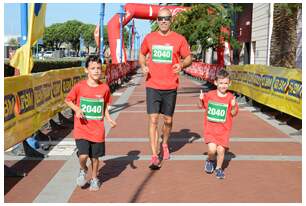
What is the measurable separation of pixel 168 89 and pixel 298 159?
2.20 m

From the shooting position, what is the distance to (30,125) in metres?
7.20

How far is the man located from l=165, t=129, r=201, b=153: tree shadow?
1154 millimetres

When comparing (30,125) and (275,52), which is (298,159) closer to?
(30,125)

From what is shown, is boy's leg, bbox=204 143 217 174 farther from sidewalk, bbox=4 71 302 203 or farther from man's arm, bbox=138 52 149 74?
man's arm, bbox=138 52 149 74

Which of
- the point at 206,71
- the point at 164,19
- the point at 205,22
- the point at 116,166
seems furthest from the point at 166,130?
the point at 206,71

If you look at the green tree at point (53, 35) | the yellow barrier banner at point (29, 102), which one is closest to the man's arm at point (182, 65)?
the yellow barrier banner at point (29, 102)

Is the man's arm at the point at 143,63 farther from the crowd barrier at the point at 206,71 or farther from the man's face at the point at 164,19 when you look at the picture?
the crowd barrier at the point at 206,71

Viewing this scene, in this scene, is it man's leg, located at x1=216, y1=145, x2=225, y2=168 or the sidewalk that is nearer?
the sidewalk

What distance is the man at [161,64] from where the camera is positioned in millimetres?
6438

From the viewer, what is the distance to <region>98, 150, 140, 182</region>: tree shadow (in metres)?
5.97

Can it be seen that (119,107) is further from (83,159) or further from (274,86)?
(83,159)

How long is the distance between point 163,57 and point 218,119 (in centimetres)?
116

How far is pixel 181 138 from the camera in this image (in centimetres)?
870

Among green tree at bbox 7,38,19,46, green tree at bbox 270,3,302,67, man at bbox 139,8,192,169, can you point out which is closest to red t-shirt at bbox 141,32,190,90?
man at bbox 139,8,192,169
